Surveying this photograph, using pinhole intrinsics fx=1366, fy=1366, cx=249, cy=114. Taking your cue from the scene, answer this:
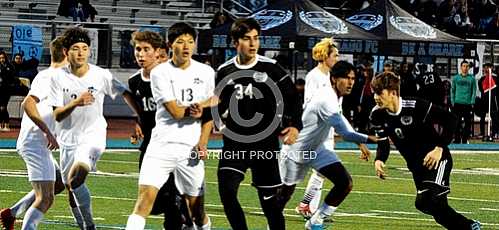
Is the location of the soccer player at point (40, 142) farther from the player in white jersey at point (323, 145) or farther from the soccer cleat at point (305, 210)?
the soccer cleat at point (305, 210)

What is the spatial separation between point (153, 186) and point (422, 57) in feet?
75.1

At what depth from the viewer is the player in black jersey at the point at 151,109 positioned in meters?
12.4

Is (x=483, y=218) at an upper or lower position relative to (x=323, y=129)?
lower

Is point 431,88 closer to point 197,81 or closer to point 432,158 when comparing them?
point 432,158

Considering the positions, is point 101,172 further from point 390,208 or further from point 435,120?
point 435,120

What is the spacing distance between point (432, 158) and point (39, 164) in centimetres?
367

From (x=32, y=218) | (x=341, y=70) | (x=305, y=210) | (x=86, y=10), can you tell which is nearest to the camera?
(x=32, y=218)

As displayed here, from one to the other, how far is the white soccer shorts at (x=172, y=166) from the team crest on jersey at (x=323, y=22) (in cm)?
1942

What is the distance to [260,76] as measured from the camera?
39.5ft

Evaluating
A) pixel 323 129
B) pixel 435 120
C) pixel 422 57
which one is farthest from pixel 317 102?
pixel 422 57

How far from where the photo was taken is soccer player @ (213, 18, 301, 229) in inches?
474

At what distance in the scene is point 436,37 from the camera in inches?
1291

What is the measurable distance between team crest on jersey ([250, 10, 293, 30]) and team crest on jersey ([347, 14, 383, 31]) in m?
2.34

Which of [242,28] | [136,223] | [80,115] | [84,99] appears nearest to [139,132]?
Result: [80,115]
